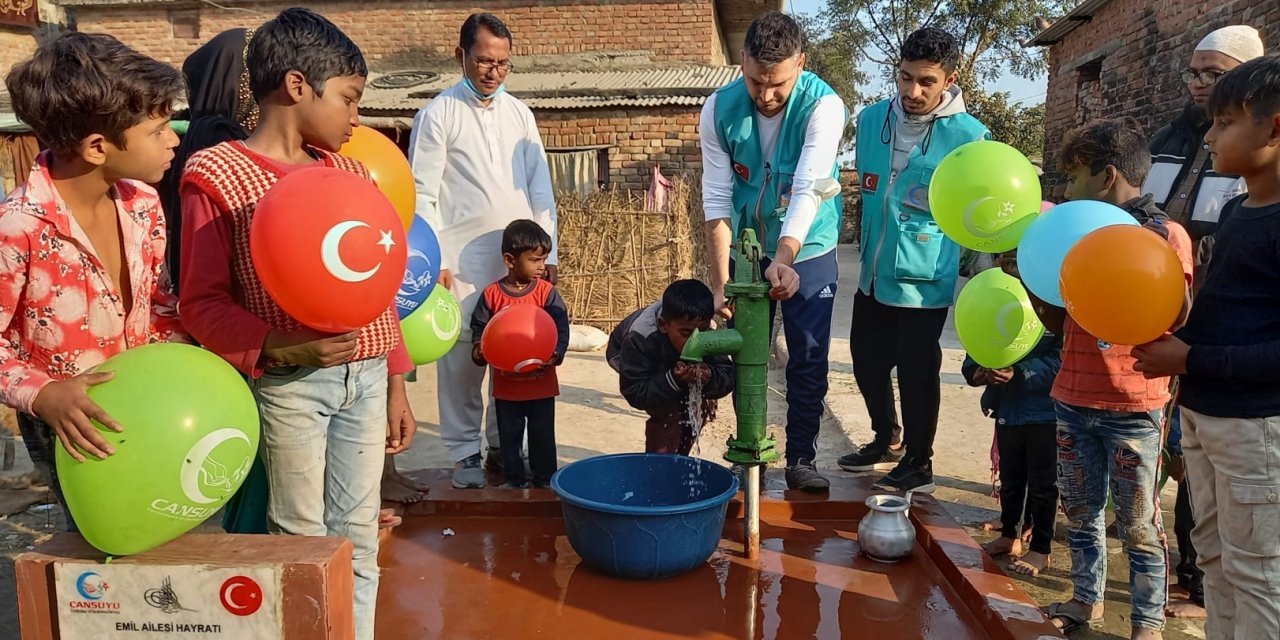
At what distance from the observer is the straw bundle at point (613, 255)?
853cm

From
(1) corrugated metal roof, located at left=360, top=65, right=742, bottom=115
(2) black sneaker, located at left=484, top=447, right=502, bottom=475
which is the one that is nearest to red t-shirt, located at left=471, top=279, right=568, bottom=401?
(2) black sneaker, located at left=484, top=447, right=502, bottom=475

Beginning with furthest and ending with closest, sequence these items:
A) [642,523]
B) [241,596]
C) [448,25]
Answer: [448,25]
[642,523]
[241,596]

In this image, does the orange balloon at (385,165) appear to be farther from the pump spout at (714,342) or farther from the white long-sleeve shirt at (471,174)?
the pump spout at (714,342)

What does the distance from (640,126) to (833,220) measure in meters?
6.77

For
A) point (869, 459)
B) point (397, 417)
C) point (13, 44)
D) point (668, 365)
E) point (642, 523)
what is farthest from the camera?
point (13, 44)

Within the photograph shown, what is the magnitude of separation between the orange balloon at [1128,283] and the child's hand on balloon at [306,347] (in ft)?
5.55

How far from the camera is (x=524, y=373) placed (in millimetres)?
3275

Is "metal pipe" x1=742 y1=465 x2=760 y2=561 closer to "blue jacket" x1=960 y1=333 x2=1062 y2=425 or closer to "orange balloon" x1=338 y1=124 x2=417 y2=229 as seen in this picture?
"blue jacket" x1=960 y1=333 x2=1062 y2=425

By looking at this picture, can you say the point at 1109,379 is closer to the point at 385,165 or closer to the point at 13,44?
the point at 385,165

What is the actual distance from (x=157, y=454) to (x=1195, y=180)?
3.46 metres

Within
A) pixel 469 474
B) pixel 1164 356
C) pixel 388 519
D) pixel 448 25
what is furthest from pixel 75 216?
pixel 448 25

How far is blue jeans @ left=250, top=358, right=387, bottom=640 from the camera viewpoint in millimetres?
1789

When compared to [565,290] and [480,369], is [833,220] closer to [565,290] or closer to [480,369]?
[480,369]

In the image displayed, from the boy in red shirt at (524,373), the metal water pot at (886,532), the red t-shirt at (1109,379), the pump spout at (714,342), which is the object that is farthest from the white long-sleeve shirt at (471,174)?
the red t-shirt at (1109,379)
